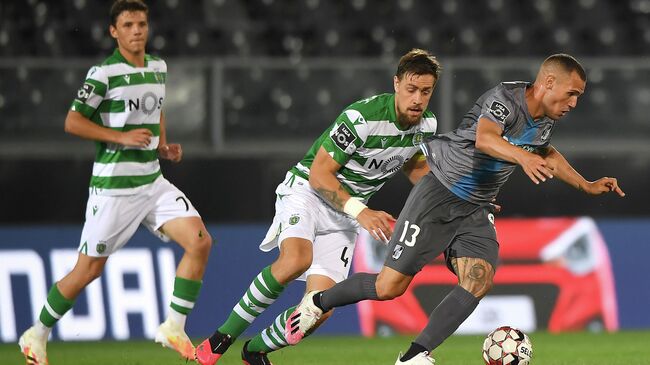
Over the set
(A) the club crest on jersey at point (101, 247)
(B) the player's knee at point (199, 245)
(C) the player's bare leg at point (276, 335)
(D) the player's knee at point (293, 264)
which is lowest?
(C) the player's bare leg at point (276, 335)

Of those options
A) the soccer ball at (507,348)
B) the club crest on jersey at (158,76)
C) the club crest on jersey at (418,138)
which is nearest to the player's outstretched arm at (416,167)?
the club crest on jersey at (418,138)

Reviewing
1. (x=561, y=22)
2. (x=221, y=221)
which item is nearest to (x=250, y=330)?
(x=221, y=221)

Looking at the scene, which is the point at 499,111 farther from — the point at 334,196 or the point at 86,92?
the point at 86,92

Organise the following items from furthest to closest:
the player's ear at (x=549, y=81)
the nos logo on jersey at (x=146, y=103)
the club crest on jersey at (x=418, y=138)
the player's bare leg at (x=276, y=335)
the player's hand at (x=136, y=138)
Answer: the nos logo on jersey at (x=146, y=103)
the player's hand at (x=136, y=138)
the club crest on jersey at (x=418, y=138)
the player's bare leg at (x=276, y=335)
the player's ear at (x=549, y=81)

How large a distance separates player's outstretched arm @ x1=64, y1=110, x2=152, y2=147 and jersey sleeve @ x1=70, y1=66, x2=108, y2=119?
0.06m

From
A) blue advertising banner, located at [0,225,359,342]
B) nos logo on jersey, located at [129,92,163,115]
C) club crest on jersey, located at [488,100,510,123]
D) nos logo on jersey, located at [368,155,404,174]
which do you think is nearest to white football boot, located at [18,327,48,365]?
nos logo on jersey, located at [129,92,163,115]

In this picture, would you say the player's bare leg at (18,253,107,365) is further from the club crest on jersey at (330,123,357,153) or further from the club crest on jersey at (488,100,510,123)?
the club crest on jersey at (488,100,510,123)

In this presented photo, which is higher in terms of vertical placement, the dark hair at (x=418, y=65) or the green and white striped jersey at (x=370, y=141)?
the dark hair at (x=418, y=65)

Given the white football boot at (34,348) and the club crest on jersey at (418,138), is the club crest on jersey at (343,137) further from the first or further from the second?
the white football boot at (34,348)

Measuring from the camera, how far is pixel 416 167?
23.6ft

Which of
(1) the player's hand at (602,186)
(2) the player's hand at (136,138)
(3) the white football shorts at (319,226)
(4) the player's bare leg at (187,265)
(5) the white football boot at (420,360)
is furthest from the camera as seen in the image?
(4) the player's bare leg at (187,265)

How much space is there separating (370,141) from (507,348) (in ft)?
4.59

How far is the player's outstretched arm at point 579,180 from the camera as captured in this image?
6.54m

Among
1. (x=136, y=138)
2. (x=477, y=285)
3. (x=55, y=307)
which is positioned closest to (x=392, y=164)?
(x=477, y=285)
